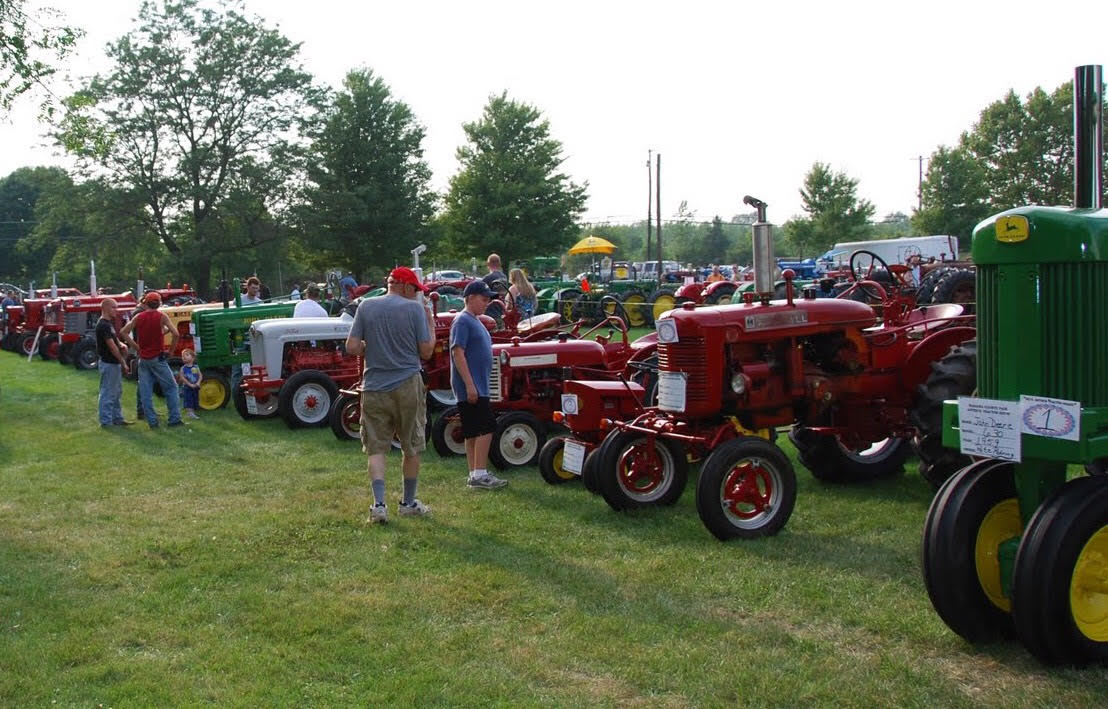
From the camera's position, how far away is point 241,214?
1458 inches

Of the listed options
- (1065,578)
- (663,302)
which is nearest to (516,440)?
(1065,578)

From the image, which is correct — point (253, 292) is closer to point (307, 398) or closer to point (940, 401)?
point (307, 398)

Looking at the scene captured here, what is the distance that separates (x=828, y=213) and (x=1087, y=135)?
1833 inches

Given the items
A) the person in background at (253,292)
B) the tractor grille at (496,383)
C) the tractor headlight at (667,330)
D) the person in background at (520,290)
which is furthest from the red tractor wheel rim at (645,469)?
the person in background at (253,292)

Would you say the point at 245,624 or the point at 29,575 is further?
the point at 29,575

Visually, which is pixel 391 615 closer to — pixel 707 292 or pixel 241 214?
pixel 707 292

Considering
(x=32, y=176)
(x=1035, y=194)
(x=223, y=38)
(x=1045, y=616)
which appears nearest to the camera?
(x=1045, y=616)

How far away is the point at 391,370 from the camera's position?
22.1ft

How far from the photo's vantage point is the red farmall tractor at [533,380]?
8.60 meters

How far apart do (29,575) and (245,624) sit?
5.54ft

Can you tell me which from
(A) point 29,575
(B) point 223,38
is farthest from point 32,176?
(A) point 29,575

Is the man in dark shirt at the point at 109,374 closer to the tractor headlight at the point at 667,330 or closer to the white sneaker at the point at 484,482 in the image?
the white sneaker at the point at 484,482

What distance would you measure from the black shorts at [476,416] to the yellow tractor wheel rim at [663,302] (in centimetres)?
1491

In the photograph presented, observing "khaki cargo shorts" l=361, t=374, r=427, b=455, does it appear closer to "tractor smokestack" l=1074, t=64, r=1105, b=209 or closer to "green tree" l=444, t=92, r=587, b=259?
"tractor smokestack" l=1074, t=64, r=1105, b=209
